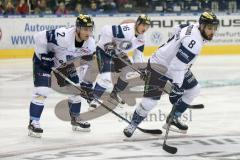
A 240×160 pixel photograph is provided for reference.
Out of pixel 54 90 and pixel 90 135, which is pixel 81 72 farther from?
pixel 54 90

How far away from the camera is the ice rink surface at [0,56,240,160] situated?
5156 millimetres

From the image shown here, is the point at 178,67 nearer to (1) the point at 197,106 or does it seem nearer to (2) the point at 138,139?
(2) the point at 138,139

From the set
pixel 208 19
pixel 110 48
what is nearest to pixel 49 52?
pixel 208 19

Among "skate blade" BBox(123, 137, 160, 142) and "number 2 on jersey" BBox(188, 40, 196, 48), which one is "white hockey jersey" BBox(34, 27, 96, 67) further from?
"number 2 on jersey" BBox(188, 40, 196, 48)

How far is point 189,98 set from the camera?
20.0 ft

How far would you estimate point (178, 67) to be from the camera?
18.0 ft

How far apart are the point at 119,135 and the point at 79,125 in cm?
50

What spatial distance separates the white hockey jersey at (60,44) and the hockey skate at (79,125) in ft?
2.16

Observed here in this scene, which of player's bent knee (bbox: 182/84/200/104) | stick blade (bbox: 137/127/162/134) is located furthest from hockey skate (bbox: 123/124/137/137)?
player's bent knee (bbox: 182/84/200/104)

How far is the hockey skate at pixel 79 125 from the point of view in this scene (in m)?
6.29

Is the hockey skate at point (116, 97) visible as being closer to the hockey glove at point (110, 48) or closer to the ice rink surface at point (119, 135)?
the ice rink surface at point (119, 135)

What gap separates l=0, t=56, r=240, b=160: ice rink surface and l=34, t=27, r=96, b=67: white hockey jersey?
77cm

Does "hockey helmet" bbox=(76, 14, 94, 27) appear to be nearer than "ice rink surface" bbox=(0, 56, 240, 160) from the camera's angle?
No

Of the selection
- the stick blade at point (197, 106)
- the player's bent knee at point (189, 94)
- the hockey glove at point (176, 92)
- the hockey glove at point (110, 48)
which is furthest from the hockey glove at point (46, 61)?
the stick blade at point (197, 106)
